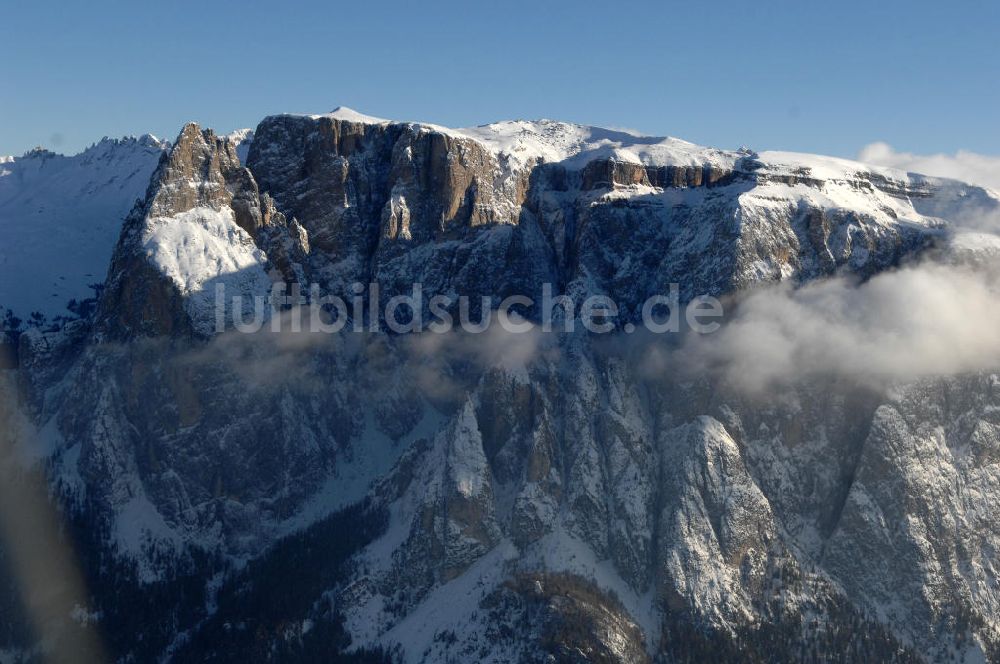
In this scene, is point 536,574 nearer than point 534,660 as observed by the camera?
No

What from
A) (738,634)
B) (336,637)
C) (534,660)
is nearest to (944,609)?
(738,634)

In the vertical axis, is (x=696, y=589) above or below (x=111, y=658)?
above

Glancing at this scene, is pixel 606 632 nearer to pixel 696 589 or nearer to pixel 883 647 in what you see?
pixel 696 589

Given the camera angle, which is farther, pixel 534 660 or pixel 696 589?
pixel 696 589

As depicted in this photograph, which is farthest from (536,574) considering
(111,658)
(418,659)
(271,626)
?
(111,658)

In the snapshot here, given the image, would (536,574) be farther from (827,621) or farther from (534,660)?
(827,621)

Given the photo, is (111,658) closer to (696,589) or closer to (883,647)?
(696,589)

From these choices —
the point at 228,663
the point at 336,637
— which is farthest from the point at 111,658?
the point at 336,637
